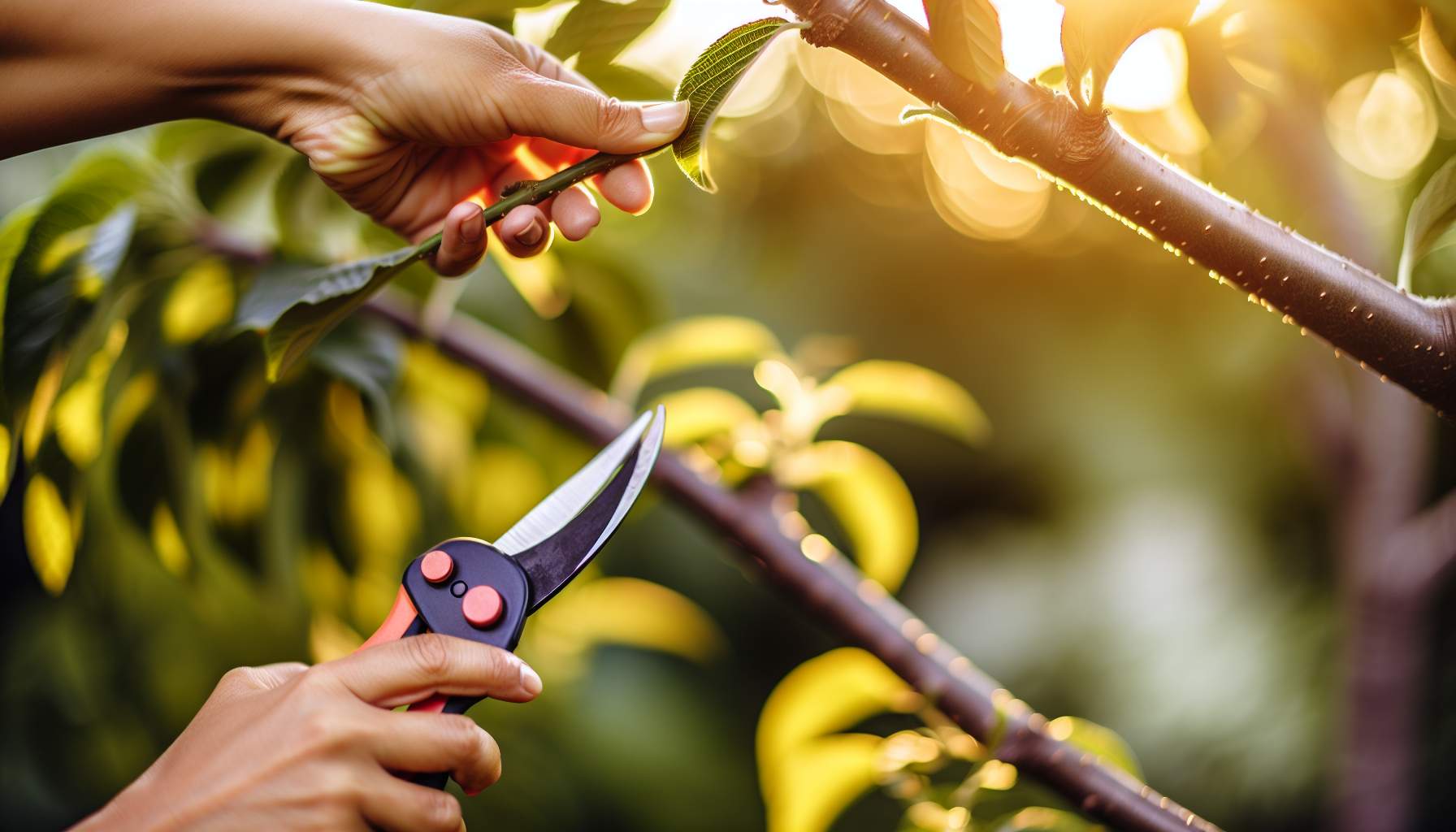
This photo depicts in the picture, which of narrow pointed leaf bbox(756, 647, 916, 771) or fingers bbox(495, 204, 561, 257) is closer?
fingers bbox(495, 204, 561, 257)

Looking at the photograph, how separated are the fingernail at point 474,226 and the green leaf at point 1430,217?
1.24 feet

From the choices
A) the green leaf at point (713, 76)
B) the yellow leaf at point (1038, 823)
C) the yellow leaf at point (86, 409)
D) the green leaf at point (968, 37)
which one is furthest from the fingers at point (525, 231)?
the yellow leaf at point (1038, 823)

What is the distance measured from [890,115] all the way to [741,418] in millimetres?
993

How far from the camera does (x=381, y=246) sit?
700mm

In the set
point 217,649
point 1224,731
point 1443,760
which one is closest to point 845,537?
point 1224,731

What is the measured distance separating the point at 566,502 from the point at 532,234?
14 centimetres

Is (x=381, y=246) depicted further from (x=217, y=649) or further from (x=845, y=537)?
(x=845, y=537)

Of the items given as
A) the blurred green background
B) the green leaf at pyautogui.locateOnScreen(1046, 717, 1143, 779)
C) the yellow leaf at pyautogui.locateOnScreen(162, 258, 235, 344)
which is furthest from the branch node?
the yellow leaf at pyautogui.locateOnScreen(162, 258, 235, 344)

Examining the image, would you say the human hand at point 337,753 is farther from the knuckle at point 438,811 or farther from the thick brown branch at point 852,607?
the thick brown branch at point 852,607

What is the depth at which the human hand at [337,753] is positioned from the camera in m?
0.36

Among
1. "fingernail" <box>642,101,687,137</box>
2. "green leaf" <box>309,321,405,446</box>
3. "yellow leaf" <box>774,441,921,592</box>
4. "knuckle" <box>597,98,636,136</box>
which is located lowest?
"green leaf" <box>309,321,405,446</box>

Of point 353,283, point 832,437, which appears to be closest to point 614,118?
point 353,283

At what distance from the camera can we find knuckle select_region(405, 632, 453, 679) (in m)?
0.39

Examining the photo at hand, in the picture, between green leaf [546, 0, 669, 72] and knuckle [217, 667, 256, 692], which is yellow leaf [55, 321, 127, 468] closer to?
knuckle [217, 667, 256, 692]
